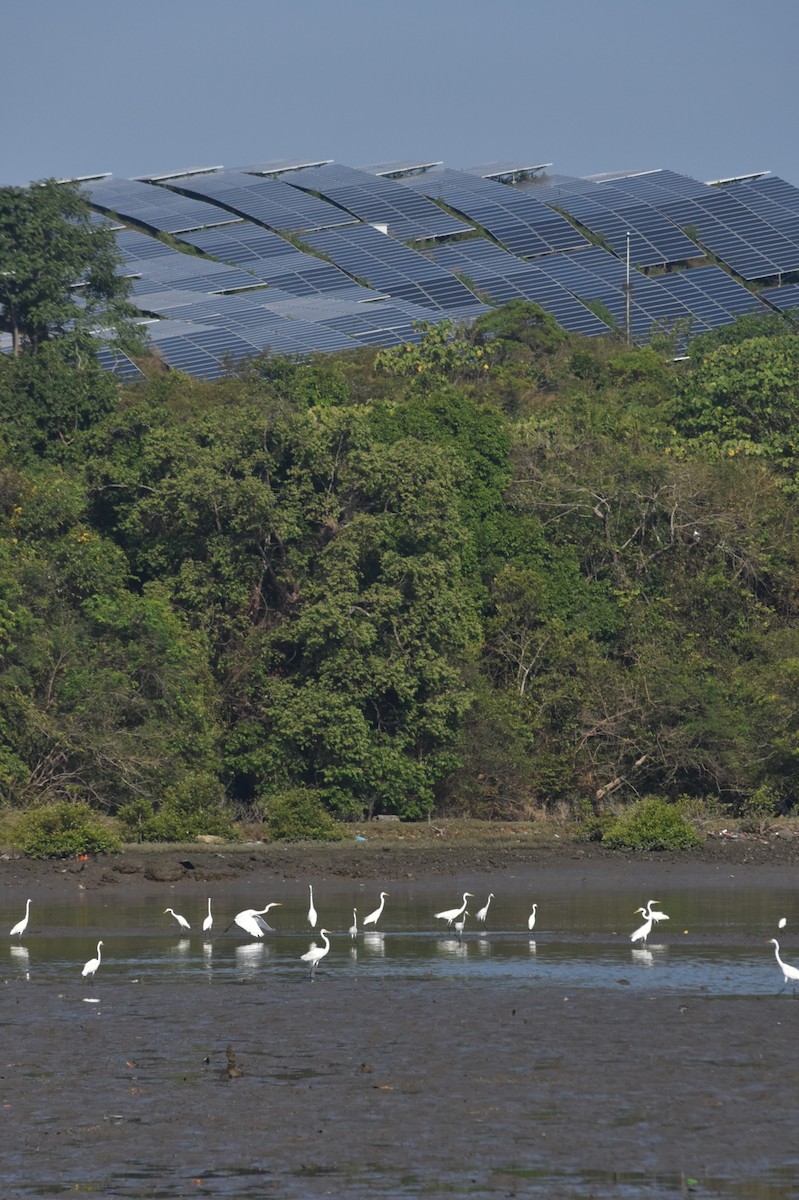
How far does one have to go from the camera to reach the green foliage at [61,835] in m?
25.7

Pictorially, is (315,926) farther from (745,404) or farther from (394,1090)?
(745,404)

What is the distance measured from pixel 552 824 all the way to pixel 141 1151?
2005 cm

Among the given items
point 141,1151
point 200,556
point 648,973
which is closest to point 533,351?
point 200,556

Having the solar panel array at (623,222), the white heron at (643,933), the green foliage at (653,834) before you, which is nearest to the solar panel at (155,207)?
the solar panel array at (623,222)

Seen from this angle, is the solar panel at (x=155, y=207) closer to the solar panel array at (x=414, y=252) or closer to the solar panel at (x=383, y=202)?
the solar panel array at (x=414, y=252)

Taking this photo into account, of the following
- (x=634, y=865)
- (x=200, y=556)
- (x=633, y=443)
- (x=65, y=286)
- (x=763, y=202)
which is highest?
(x=763, y=202)

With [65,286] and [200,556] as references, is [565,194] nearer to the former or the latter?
[65,286]

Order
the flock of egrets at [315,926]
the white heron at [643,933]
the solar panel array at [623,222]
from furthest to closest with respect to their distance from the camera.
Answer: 1. the solar panel array at [623,222]
2. the white heron at [643,933]
3. the flock of egrets at [315,926]

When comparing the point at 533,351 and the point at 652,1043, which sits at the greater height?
the point at 533,351

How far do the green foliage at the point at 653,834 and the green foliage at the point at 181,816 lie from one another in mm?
6189

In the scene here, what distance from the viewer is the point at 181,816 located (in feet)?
92.0

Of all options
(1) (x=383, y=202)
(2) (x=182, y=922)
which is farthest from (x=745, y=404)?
(1) (x=383, y=202)

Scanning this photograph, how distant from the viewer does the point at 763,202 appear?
68312 mm

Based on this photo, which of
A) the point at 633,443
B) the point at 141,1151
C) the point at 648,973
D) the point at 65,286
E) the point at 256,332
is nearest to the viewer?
the point at 141,1151
